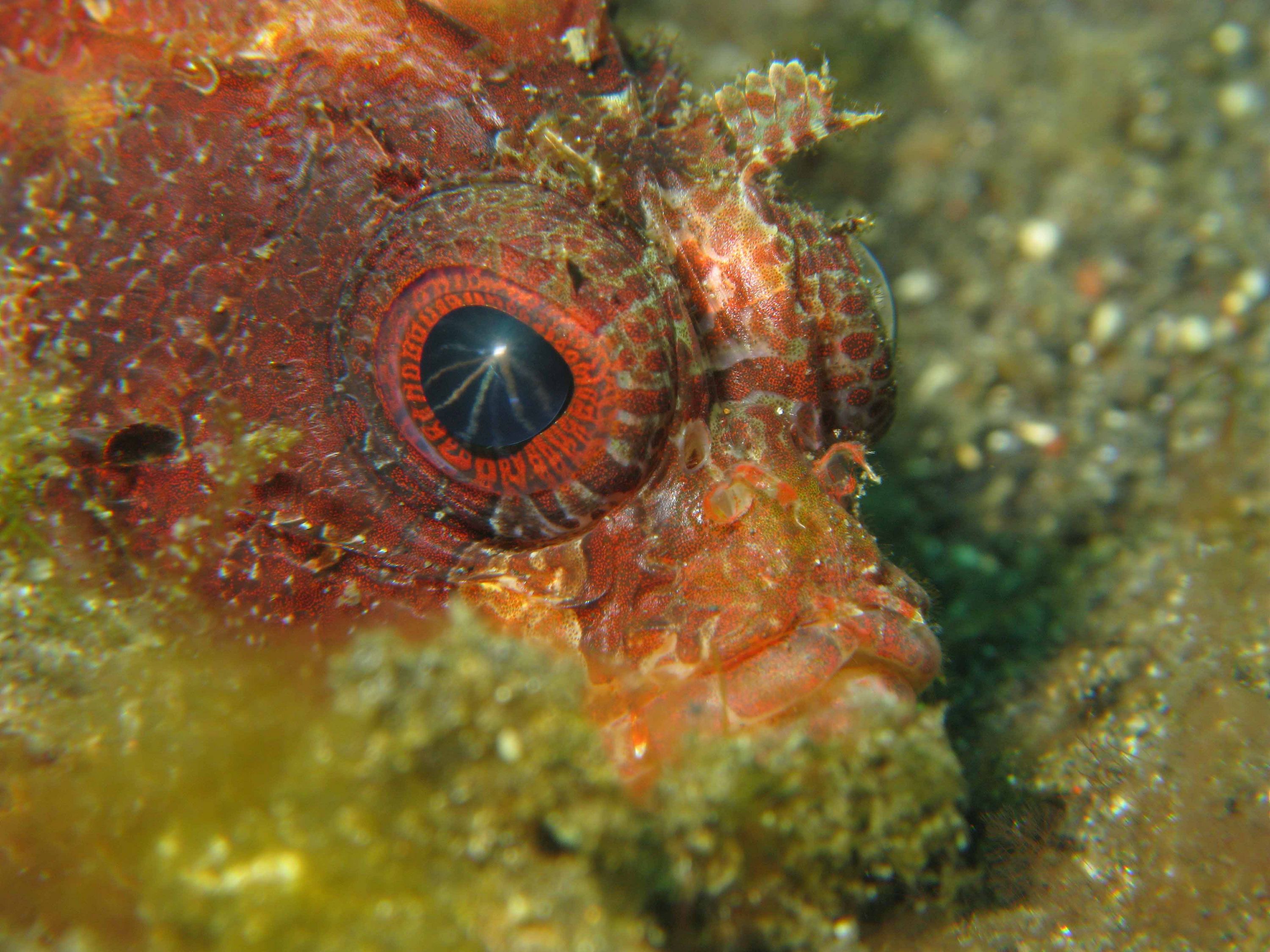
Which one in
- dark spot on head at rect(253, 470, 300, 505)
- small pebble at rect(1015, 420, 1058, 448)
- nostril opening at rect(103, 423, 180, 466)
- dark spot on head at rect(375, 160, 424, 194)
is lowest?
small pebble at rect(1015, 420, 1058, 448)

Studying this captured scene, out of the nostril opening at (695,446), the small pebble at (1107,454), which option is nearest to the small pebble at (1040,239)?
the small pebble at (1107,454)

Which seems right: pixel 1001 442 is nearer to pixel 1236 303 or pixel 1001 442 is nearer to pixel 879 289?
pixel 1236 303

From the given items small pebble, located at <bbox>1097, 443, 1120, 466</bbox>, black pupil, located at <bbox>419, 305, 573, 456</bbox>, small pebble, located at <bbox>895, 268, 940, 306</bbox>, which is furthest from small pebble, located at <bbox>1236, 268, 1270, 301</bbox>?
black pupil, located at <bbox>419, 305, 573, 456</bbox>

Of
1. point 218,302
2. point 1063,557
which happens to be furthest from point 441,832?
point 1063,557

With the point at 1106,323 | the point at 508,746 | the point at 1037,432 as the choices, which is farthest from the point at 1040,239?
the point at 508,746

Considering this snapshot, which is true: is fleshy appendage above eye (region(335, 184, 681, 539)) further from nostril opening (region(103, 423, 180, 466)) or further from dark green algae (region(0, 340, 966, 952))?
nostril opening (region(103, 423, 180, 466))

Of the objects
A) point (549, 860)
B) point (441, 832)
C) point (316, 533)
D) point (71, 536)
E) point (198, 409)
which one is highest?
point (198, 409)

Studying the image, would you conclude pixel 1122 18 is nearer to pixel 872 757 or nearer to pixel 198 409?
pixel 872 757
